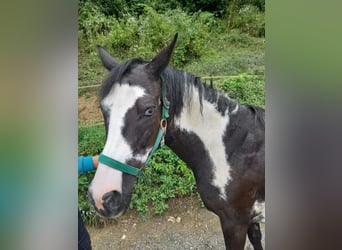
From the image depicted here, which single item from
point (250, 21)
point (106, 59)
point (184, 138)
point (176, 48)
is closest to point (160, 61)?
point (176, 48)

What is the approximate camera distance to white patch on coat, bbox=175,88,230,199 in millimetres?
1677

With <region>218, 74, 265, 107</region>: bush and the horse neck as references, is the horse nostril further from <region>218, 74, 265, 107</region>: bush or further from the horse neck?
<region>218, 74, 265, 107</region>: bush

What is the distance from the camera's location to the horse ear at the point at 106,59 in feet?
5.41

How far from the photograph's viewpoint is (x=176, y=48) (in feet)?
5.50

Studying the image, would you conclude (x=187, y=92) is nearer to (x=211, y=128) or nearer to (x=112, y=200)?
(x=211, y=128)

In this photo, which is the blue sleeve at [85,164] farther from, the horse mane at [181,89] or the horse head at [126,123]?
the horse mane at [181,89]

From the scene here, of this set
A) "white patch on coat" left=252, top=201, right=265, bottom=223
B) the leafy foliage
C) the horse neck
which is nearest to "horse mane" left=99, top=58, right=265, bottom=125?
the horse neck

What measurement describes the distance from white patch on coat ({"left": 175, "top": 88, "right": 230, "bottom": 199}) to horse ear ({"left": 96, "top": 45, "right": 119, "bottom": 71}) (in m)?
0.33

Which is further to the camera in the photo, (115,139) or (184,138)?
(184,138)

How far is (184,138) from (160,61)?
1.08ft
